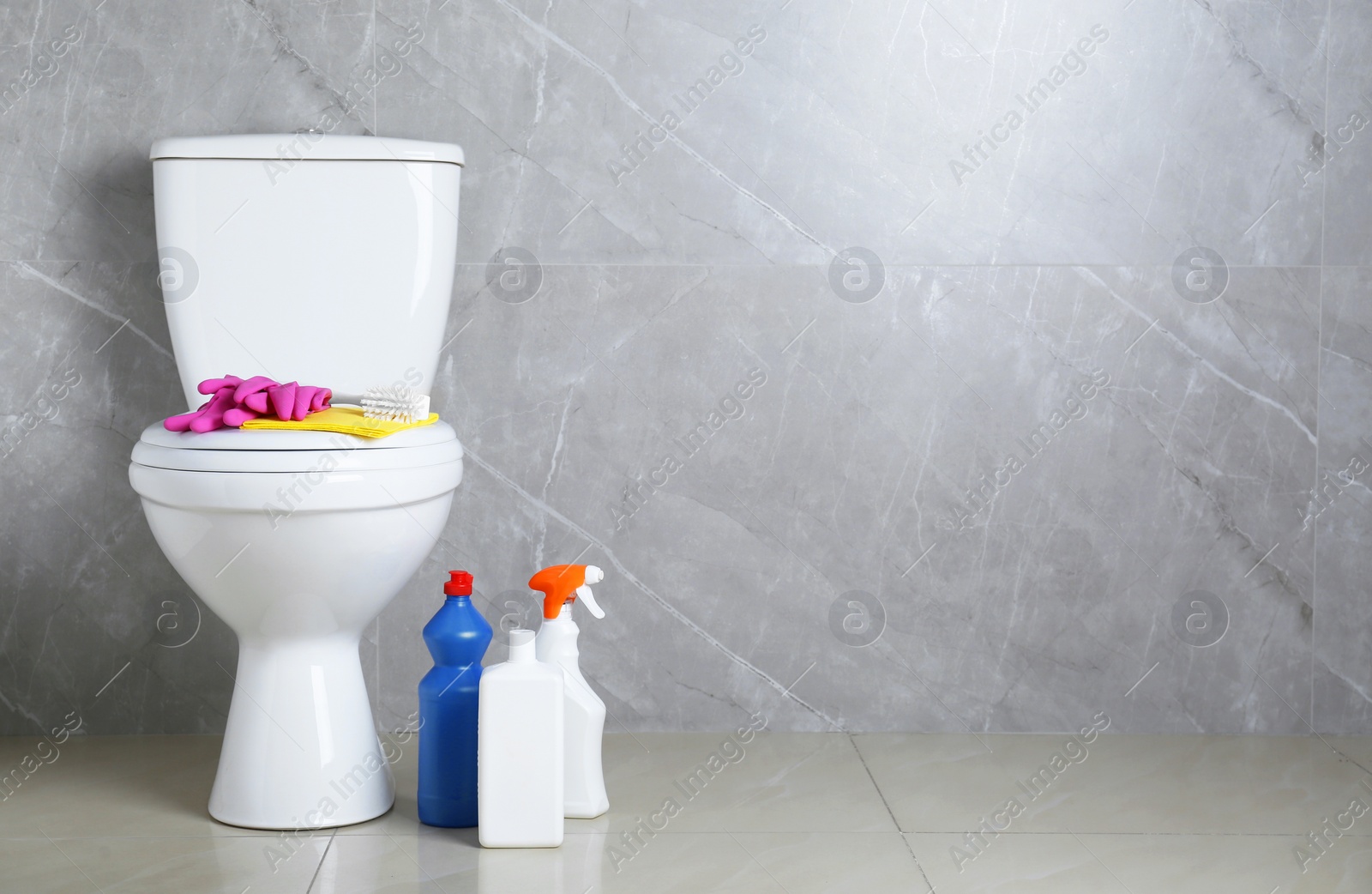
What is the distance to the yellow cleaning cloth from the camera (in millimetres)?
1262

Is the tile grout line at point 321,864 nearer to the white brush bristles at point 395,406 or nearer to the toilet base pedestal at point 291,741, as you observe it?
the toilet base pedestal at point 291,741

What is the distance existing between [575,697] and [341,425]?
1.37ft

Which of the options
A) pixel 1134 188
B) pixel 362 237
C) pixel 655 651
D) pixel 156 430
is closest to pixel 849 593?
pixel 655 651

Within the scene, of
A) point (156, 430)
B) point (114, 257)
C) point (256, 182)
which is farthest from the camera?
point (114, 257)

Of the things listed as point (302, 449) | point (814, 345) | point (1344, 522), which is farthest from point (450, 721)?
point (1344, 522)

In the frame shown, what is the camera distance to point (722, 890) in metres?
1.21

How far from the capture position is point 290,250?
153 centimetres

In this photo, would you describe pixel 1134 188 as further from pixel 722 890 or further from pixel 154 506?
pixel 154 506

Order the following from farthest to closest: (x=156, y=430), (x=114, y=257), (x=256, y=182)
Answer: (x=114, y=257) → (x=256, y=182) → (x=156, y=430)

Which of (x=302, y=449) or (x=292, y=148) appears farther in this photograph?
(x=292, y=148)

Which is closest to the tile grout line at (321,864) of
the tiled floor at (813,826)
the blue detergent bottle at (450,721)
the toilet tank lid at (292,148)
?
the tiled floor at (813,826)

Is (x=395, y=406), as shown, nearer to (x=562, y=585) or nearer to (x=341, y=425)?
(x=341, y=425)

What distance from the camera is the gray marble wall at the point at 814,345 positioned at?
1662 mm

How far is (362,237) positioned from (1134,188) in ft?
3.58
